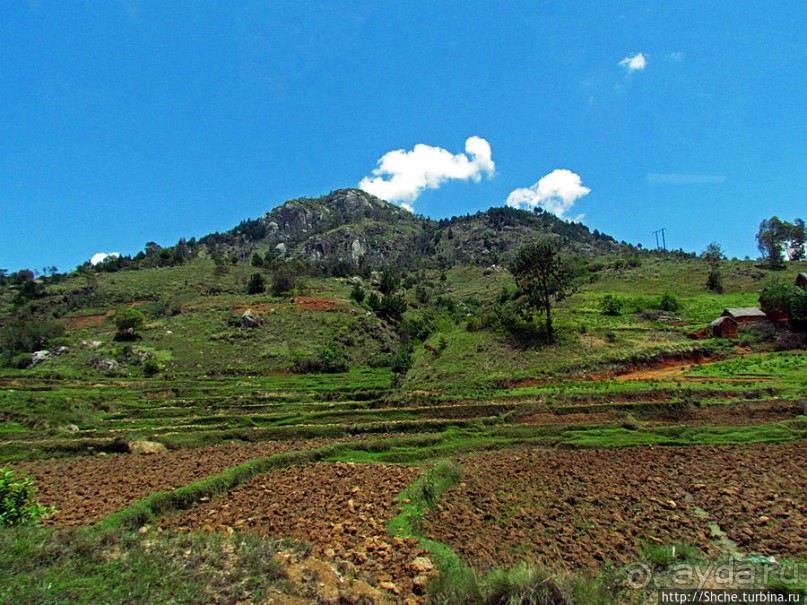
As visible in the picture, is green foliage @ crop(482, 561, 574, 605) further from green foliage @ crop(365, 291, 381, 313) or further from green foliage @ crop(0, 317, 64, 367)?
green foliage @ crop(365, 291, 381, 313)

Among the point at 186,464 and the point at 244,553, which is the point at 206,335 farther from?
the point at 244,553

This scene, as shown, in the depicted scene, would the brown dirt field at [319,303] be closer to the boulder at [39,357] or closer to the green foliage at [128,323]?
the green foliage at [128,323]

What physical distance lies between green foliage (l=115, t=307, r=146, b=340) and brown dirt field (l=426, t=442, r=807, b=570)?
219ft

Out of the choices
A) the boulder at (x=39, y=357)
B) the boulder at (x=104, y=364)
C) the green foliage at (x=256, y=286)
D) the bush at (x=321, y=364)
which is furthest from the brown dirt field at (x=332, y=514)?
the green foliage at (x=256, y=286)

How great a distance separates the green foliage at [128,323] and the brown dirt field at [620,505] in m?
66.8

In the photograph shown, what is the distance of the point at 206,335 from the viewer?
67438 mm

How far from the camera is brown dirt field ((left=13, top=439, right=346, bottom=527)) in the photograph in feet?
48.8

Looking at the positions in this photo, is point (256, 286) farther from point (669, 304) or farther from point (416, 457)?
point (416, 457)

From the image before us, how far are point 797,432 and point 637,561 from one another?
54.7 ft

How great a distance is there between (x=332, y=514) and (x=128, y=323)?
220ft

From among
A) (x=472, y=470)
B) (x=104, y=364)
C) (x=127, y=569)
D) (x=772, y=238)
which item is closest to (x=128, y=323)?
(x=104, y=364)

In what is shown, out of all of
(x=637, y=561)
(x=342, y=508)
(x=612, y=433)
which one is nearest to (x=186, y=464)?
(x=342, y=508)

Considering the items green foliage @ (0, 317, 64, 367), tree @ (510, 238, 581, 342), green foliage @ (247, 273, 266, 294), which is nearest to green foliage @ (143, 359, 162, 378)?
green foliage @ (0, 317, 64, 367)

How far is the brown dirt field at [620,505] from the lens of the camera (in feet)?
33.7
